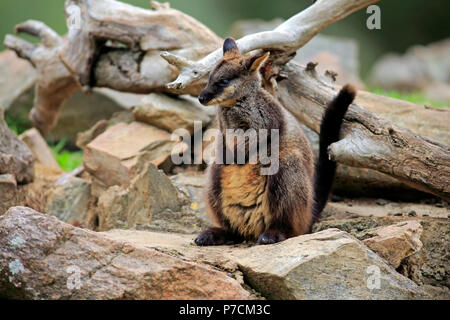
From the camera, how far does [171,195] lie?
18.1 ft

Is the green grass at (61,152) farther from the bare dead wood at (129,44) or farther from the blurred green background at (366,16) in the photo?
the blurred green background at (366,16)

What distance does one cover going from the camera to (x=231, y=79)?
4582mm

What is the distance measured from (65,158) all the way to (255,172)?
5080mm

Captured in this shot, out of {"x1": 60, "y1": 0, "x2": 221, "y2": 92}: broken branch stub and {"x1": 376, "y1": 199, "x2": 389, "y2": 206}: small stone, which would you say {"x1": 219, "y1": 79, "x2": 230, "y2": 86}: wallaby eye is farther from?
{"x1": 376, "y1": 199, "x2": 389, "y2": 206}: small stone

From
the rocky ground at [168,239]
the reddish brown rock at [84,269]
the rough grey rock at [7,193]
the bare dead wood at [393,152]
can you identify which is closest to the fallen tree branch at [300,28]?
the bare dead wood at [393,152]

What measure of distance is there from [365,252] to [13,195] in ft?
12.6

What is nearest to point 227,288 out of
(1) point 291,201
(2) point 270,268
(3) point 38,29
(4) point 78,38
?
(2) point 270,268

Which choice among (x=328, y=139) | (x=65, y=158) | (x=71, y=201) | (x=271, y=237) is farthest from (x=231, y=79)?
(x=65, y=158)

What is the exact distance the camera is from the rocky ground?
10.7 feet

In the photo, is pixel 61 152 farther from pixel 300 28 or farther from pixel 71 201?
pixel 300 28

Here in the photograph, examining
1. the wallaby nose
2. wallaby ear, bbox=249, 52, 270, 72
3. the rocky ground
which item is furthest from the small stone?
the wallaby nose

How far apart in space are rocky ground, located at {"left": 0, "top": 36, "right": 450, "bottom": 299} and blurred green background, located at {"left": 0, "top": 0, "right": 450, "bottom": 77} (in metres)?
7.23
